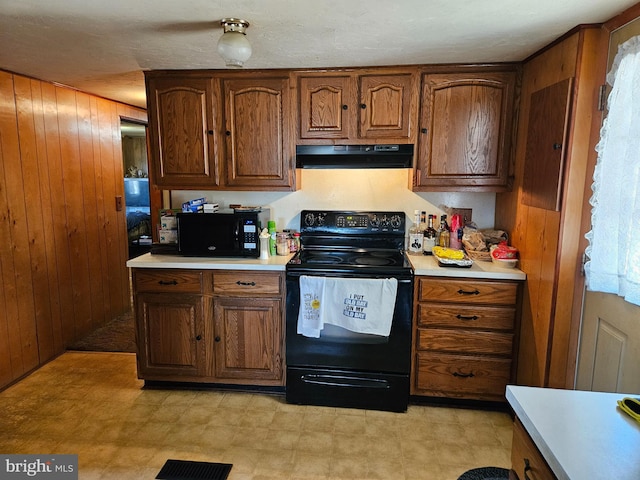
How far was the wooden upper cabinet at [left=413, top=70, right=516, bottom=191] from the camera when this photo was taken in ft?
8.18

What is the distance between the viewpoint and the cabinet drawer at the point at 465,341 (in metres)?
2.42

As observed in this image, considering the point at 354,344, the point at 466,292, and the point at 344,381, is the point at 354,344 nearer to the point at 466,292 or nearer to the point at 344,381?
the point at 344,381

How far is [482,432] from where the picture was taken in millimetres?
2322

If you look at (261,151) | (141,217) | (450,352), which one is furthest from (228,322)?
(141,217)

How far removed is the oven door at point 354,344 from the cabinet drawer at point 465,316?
115 mm

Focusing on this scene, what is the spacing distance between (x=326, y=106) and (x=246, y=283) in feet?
4.01

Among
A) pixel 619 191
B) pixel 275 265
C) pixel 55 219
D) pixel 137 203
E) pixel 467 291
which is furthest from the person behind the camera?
pixel 137 203

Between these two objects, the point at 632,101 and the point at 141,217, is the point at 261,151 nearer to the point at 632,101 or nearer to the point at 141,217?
the point at 632,101

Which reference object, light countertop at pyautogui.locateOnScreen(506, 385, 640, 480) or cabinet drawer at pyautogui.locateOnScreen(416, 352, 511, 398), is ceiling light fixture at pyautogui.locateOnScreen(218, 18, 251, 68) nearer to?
light countertop at pyautogui.locateOnScreen(506, 385, 640, 480)

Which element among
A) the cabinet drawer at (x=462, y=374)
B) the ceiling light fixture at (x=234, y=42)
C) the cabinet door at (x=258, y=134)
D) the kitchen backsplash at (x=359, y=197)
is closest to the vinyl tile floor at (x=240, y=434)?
the cabinet drawer at (x=462, y=374)

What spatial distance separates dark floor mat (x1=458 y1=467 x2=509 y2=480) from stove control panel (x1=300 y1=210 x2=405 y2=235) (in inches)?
58.9

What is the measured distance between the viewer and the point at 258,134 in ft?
8.82

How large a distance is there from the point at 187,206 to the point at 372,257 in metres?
1.32

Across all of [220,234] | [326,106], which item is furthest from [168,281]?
[326,106]
